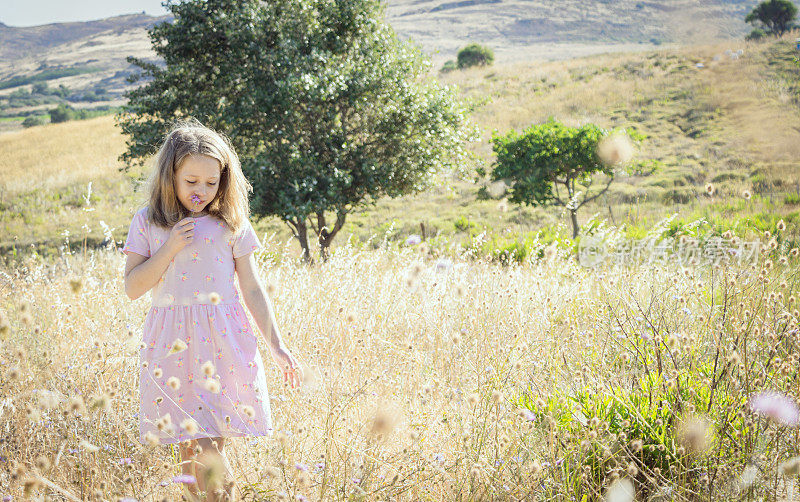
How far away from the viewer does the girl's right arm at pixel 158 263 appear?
6.82 feet

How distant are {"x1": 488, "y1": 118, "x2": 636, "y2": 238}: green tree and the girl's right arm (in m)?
9.09

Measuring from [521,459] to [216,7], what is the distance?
830 cm

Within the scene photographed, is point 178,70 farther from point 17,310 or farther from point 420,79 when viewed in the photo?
point 17,310

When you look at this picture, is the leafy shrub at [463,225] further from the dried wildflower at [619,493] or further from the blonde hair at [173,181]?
the dried wildflower at [619,493]

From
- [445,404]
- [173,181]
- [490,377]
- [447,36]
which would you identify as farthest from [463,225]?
[447,36]

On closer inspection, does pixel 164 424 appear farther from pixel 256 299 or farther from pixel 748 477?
pixel 748 477

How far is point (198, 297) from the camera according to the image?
2.14m

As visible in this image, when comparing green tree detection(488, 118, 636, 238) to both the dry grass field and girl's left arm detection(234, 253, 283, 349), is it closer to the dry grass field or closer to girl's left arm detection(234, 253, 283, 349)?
the dry grass field

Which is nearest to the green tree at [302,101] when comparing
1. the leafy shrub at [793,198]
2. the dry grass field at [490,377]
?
the dry grass field at [490,377]

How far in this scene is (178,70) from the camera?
8438mm

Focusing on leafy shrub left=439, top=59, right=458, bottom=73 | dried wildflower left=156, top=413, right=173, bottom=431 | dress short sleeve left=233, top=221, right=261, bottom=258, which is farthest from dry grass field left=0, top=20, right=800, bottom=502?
leafy shrub left=439, top=59, right=458, bottom=73

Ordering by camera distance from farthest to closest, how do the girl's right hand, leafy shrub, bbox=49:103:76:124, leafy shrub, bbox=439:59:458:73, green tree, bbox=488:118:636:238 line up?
leafy shrub, bbox=439:59:458:73, leafy shrub, bbox=49:103:76:124, green tree, bbox=488:118:636:238, the girl's right hand

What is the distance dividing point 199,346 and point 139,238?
0.52 meters

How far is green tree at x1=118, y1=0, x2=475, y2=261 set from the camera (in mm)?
8031
